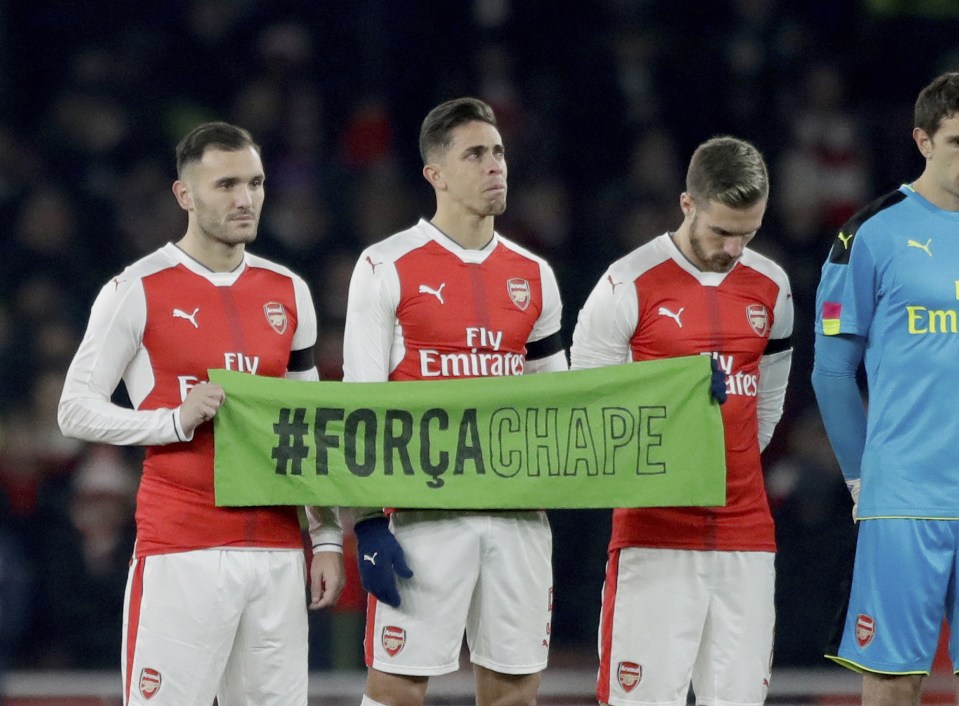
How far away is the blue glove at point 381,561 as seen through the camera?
415 centimetres

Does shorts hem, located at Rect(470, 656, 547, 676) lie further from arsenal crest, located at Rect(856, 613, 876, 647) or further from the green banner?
arsenal crest, located at Rect(856, 613, 876, 647)

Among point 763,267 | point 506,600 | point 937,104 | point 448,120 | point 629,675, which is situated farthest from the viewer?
point 763,267

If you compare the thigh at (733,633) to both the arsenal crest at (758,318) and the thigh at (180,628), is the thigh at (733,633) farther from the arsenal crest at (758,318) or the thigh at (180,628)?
the thigh at (180,628)

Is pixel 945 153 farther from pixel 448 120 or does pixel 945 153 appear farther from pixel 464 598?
pixel 464 598

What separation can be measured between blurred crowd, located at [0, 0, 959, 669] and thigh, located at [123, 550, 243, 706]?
3.64m

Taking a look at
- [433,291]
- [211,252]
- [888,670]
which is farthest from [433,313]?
[888,670]

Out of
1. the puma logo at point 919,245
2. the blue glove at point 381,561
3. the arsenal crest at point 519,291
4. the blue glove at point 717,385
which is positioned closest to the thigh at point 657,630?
the blue glove at point 717,385

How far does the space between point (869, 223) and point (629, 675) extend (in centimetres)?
148

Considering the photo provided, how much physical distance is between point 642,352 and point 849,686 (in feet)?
9.56

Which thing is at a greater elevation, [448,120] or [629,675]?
[448,120]

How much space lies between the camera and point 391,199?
9000 millimetres

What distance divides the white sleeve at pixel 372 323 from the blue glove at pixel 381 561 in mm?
438

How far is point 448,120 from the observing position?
450cm

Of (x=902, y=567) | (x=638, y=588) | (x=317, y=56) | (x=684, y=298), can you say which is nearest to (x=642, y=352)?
(x=684, y=298)
